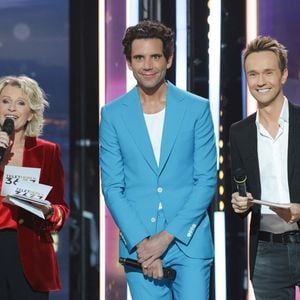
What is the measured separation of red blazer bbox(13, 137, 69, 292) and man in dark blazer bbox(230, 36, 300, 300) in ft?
2.09

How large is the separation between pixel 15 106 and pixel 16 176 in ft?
0.88

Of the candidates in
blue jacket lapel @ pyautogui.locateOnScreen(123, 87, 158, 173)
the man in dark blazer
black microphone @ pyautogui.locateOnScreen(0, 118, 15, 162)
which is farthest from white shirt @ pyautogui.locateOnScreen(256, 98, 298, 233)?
black microphone @ pyautogui.locateOnScreen(0, 118, 15, 162)

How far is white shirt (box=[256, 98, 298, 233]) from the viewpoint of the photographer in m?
2.64

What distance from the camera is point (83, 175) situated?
4.21 meters

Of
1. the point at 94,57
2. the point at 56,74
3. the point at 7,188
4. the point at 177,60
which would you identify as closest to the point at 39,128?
the point at 7,188

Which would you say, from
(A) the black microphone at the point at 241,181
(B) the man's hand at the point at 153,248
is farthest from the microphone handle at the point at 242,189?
(B) the man's hand at the point at 153,248

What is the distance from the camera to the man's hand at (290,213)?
2553mm

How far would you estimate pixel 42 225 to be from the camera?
9.42 ft

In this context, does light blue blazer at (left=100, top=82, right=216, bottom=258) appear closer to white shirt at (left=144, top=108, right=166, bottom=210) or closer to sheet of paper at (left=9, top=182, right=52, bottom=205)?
white shirt at (left=144, top=108, right=166, bottom=210)

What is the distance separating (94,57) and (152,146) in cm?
147

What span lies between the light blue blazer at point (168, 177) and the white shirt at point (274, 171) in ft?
0.53

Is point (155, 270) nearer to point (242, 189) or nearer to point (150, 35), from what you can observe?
point (242, 189)

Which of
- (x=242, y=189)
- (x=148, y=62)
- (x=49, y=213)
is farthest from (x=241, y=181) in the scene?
(x=49, y=213)

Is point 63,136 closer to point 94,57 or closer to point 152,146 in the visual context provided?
point 94,57
